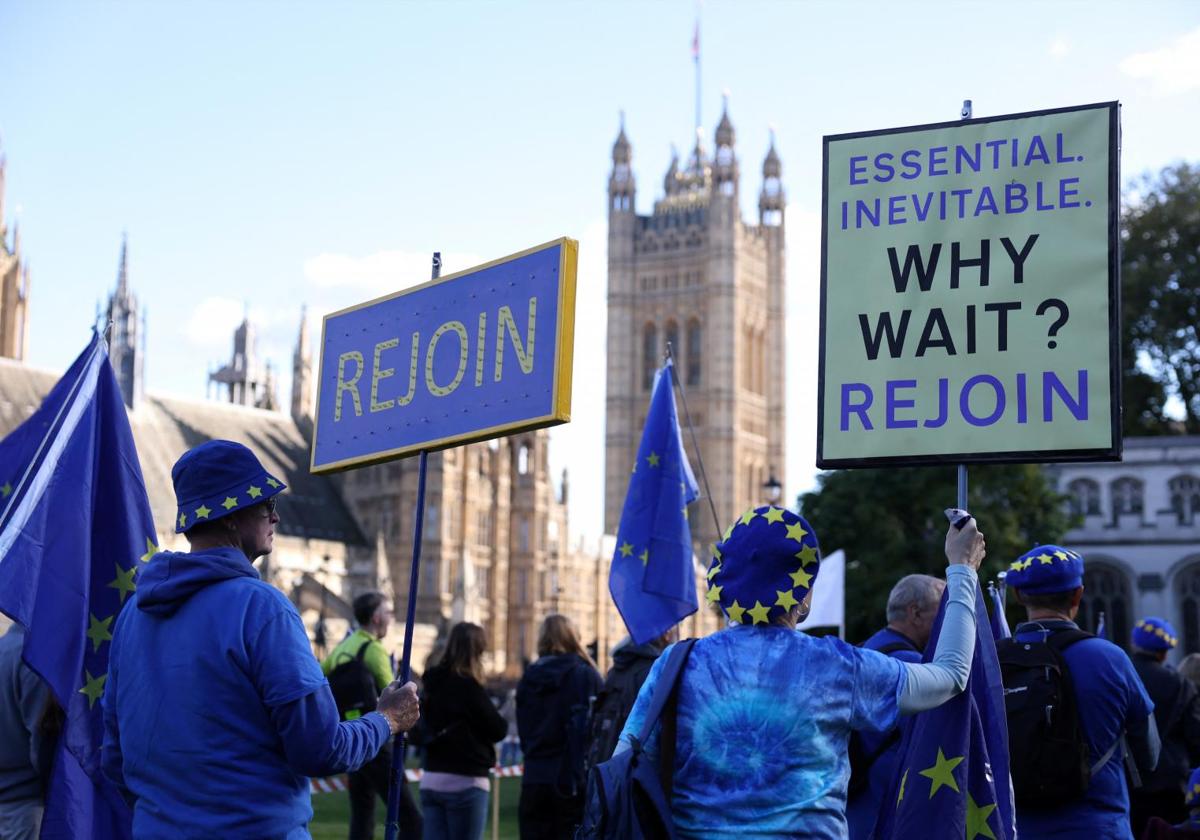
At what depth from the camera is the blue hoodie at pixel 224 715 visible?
11.6 feet

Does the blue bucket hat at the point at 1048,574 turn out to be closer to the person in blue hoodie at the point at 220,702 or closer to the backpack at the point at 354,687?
the person in blue hoodie at the point at 220,702

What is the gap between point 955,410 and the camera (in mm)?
4641

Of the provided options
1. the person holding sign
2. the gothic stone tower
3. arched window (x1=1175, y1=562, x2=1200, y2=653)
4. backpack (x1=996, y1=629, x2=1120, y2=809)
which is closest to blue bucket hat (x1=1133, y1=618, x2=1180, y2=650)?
backpack (x1=996, y1=629, x2=1120, y2=809)

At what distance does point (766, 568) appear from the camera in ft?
11.5

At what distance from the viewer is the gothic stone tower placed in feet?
284

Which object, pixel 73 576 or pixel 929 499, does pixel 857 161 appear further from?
pixel 929 499

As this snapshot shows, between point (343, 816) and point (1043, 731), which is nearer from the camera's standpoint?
point (1043, 731)

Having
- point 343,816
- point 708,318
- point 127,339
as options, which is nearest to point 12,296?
point 127,339

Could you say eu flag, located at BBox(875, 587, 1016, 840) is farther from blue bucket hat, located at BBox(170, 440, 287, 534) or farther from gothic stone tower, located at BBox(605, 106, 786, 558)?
gothic stone tower, located at BBox(605, 106, 786, 558)

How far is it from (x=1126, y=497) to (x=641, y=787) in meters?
44.0

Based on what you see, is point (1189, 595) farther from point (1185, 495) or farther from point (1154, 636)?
point (1154, 636)

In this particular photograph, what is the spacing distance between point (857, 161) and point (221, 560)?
2.48 meters

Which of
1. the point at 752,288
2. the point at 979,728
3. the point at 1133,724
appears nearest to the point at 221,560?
the point at 979,728

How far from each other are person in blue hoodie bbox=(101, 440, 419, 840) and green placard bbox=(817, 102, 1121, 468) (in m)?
1.87
